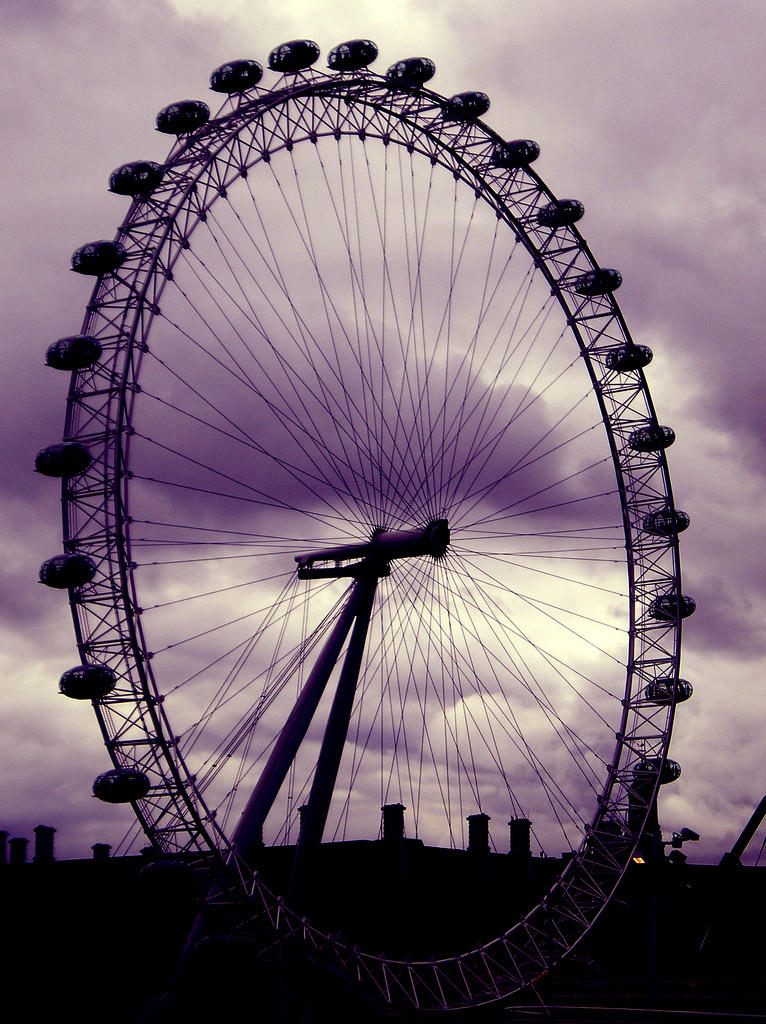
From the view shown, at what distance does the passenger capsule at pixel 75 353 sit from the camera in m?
24.9

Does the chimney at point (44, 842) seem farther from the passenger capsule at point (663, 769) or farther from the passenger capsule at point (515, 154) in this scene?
the passenger capsule at point (515, 154)

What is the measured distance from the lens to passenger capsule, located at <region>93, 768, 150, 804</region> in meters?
23.4

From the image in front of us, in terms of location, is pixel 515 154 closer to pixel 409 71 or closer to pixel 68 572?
pixel 409 71

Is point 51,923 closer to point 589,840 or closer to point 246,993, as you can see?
point 246,993

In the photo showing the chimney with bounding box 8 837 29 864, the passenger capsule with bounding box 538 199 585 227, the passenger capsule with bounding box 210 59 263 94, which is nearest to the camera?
the passenger capsule with bounding box 210 59 263 94

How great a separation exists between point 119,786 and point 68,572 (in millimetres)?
3391

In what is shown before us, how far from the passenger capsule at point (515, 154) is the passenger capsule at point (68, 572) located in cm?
1512

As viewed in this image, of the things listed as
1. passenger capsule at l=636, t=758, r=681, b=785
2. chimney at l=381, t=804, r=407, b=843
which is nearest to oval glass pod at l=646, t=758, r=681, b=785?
passenger capsule at l=636, t=758, r=681, b=785

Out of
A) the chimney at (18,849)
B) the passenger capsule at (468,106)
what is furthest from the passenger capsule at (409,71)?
the chimney at (18,849)

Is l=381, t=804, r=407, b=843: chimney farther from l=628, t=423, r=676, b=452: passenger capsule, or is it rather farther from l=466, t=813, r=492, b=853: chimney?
l=628, t=423, r=676, b=452: passenger capsule

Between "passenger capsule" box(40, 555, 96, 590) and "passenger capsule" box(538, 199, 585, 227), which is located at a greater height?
"passenger capsule" box(538, 199, 585, 227)

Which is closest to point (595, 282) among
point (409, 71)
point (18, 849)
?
point (409, 71)

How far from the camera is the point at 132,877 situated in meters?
28.0

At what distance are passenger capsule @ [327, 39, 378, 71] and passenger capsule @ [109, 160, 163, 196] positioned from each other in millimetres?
5559
